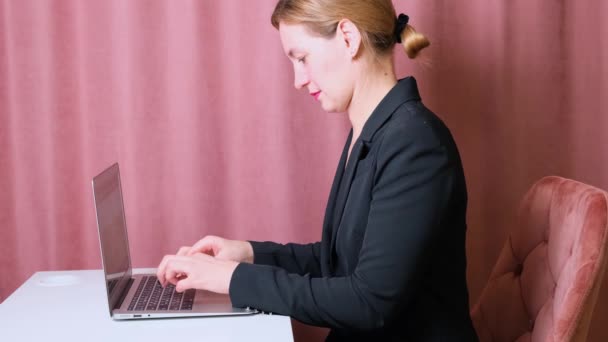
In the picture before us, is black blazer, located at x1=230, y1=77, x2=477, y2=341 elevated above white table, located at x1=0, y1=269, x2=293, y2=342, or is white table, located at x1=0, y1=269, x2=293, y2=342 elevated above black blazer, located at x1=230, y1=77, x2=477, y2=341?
black blazer, located at x1=230, y1=77, x2=477, y2=341

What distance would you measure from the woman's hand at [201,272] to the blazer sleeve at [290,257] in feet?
0.79

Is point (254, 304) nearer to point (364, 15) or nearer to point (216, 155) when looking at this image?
point (364, 15)

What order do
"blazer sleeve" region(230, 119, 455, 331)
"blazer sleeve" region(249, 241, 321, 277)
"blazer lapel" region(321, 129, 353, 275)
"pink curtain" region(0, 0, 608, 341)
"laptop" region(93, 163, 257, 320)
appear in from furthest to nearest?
1. "pink curtain" region(0, 0, 608, 341)
2. "blazer sleeve" region(249, 241, 321, 277)
3. "blazer lapel" region(321, 129, 353, 275)
4. "laptop" region(93, 163, 257, 320)
5. "blazer sleeve" region(230, 119, 455, 331)

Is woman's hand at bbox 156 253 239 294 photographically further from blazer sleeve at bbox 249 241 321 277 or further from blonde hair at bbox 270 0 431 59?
blonde hair at bbox 270 0 431 59

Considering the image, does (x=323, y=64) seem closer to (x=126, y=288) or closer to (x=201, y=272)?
(x=201, y=272)

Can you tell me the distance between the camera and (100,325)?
1186mm

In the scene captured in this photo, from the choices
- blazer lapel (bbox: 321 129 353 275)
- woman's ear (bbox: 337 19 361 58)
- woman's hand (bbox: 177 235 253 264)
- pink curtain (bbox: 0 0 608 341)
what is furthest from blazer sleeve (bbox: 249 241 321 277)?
woman's ear (bbox: 337 19 361 58)

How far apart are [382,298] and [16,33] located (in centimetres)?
118

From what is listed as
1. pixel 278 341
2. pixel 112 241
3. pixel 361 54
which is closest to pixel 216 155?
pixel 112 241

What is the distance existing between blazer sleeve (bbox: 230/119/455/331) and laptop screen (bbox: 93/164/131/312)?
288mm

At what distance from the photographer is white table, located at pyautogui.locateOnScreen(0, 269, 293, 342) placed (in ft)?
3.65

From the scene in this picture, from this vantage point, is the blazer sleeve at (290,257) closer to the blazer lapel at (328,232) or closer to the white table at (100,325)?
the blazer lapel at (328,232)

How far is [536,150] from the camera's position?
1.89 metres

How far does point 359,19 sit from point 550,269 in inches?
21.6
